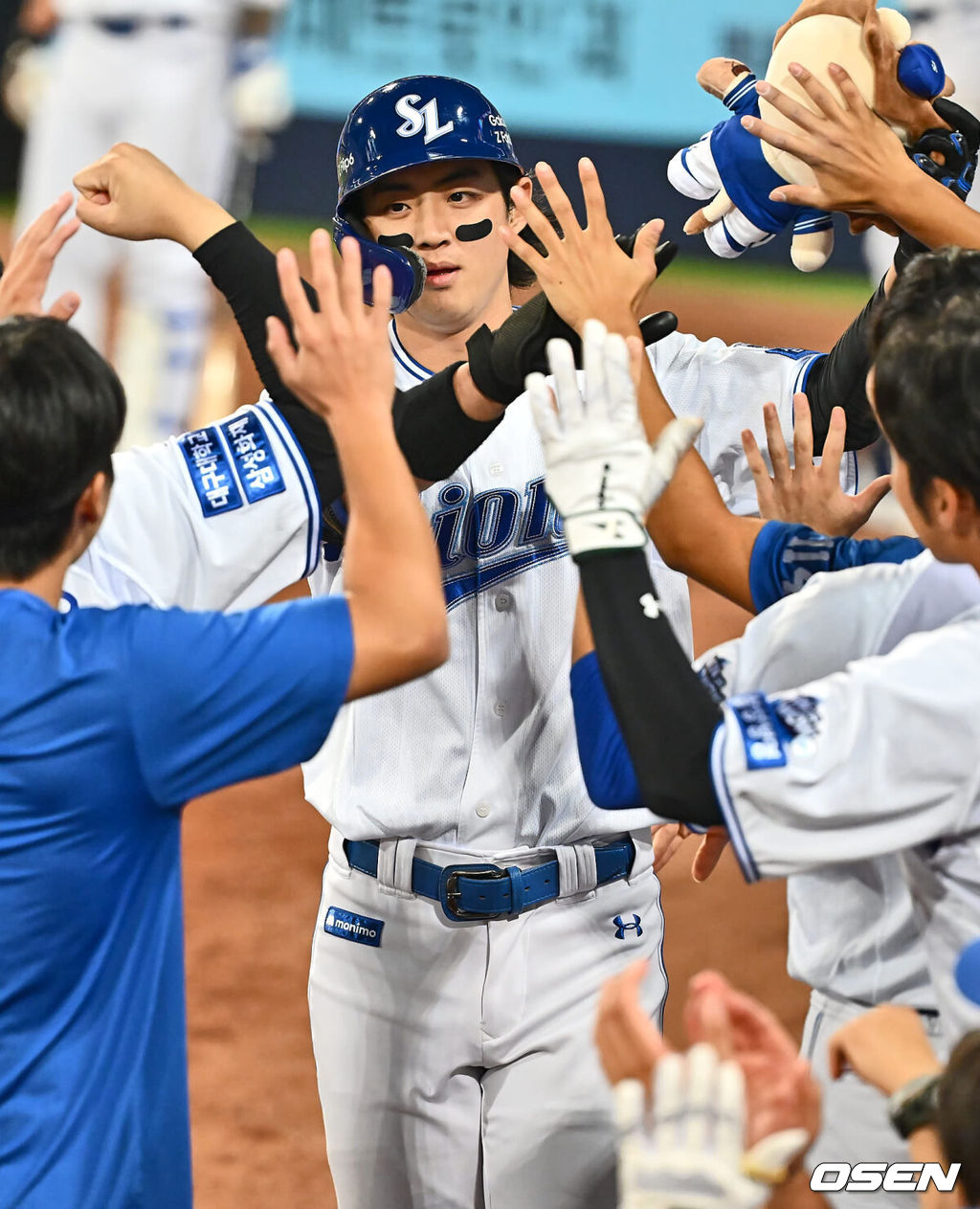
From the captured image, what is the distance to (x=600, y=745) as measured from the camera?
1.69m

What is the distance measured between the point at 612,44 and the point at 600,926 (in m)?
5.96

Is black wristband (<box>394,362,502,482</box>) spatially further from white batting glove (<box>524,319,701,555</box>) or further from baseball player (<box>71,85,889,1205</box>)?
white batting glove (<box>524,319,701,555</box>)

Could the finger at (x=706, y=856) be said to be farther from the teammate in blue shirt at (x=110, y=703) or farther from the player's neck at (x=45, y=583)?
the player's neck at (x=45, y=583)

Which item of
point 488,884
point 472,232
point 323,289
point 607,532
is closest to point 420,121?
point 472,232

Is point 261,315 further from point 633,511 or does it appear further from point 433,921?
point 433,921

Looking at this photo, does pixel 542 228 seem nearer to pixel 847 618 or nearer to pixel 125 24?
pixel 847 618

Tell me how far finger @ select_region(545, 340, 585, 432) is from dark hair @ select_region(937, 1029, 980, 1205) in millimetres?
756

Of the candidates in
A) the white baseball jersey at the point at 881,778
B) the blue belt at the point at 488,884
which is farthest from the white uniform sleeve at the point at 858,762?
the blue belt at the point at 488,884

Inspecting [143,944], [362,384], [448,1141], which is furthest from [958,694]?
[448,1141]

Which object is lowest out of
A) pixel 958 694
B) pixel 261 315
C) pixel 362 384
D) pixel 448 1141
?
pixel 448 1141

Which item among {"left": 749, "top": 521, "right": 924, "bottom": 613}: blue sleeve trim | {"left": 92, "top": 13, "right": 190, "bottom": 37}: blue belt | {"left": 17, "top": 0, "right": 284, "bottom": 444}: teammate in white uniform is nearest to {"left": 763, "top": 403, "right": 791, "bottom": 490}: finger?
{"left": 749, "top": 521, "right": 924, "bottom": 613}: blue sleeve trim

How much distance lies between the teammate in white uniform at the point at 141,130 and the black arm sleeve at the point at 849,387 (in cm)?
464

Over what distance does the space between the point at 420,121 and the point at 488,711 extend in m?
1.02

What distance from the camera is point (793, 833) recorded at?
4.93ft
